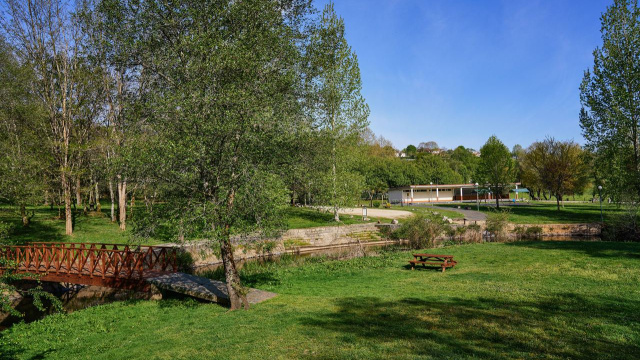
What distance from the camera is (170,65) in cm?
1051

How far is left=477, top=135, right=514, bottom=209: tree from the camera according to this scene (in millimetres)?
43719

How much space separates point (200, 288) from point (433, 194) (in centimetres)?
5704

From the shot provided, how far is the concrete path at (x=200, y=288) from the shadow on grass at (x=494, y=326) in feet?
9.78

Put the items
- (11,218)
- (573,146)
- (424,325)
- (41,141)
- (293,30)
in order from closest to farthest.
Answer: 1. (424,325)
2. (293,30)
3. (41,141)
4. (11,218)
5. (573,146)

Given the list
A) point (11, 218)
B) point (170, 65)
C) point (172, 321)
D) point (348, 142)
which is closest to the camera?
point (172, 321)

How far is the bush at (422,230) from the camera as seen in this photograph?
23.4 metres

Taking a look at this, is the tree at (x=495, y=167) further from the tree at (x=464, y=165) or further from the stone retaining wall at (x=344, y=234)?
the tree at (x=464, y=165)

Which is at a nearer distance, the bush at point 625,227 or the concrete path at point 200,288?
the concrete path at point 200,288

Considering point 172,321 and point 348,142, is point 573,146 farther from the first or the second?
point 172,321

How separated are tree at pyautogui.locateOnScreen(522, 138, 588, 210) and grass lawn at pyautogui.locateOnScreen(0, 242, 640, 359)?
32455 mm

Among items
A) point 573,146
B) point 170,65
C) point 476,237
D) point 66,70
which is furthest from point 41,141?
point 573,146

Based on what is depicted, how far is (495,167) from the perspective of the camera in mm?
43844

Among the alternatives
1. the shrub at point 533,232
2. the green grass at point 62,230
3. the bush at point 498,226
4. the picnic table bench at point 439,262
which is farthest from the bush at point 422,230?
the green grass at point 62,230

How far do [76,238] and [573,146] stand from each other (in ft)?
184
